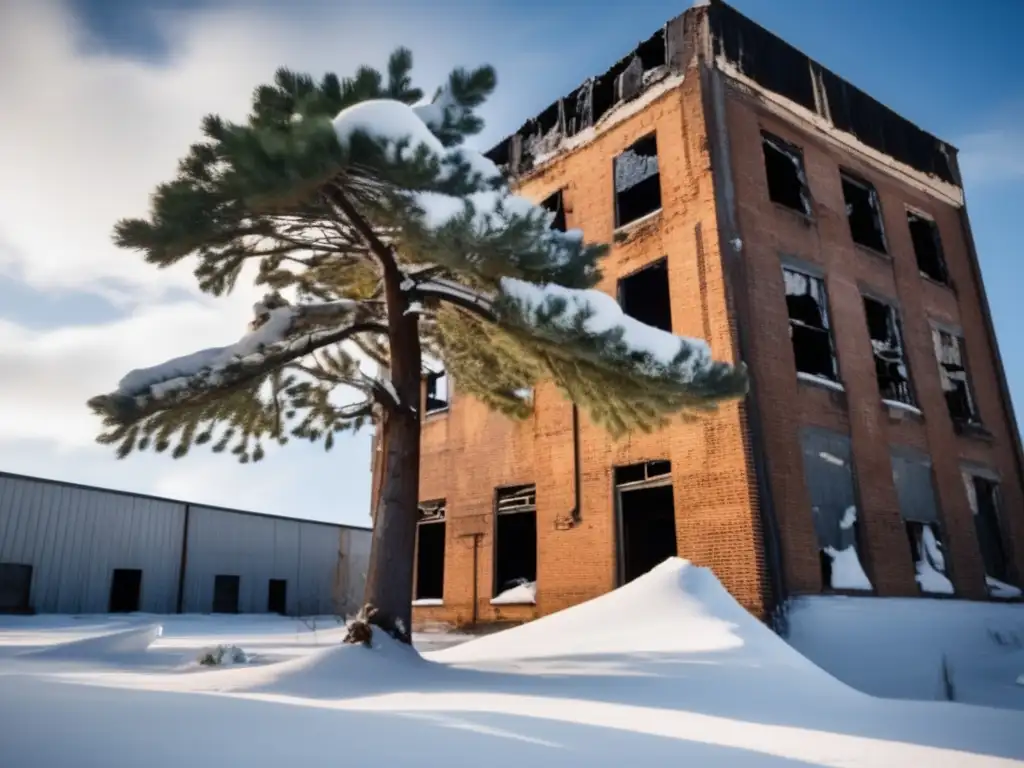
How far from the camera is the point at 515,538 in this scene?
45.6ft

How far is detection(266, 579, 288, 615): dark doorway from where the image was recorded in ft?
80.7

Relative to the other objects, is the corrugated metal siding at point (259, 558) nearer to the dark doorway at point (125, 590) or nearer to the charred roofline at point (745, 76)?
the dark doorway at point (125, 590)

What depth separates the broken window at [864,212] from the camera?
1455 cm

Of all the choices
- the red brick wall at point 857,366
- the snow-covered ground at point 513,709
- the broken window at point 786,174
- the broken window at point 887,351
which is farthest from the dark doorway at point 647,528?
the broken window at point 786,174

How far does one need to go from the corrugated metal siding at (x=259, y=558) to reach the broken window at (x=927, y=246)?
Answer: 2250 centimetres

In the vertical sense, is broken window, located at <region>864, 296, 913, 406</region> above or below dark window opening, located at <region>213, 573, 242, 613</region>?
above

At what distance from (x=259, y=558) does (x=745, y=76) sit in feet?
71.4

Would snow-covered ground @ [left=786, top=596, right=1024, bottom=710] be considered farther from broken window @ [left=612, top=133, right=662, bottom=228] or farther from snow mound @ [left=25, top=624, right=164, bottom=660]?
Result: snow mound @ [left=25, top=624, right=164, bottom=660]

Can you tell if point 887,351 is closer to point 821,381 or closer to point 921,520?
point 821,381

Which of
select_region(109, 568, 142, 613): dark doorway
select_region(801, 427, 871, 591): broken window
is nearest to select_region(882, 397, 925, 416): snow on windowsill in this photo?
select_region(801, 427, 871, 591): broken window

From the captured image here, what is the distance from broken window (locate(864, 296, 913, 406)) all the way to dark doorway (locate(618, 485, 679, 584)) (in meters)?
4.80

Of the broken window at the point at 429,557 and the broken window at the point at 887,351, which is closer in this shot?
the broken window at the point at 887,351

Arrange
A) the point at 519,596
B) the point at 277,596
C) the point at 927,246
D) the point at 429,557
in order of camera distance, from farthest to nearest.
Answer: the point at 277,596
the point at 927,246
the point at 429,557
the point at 519,596

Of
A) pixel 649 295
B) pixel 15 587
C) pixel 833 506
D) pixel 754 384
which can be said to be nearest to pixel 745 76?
pixel 649 295
